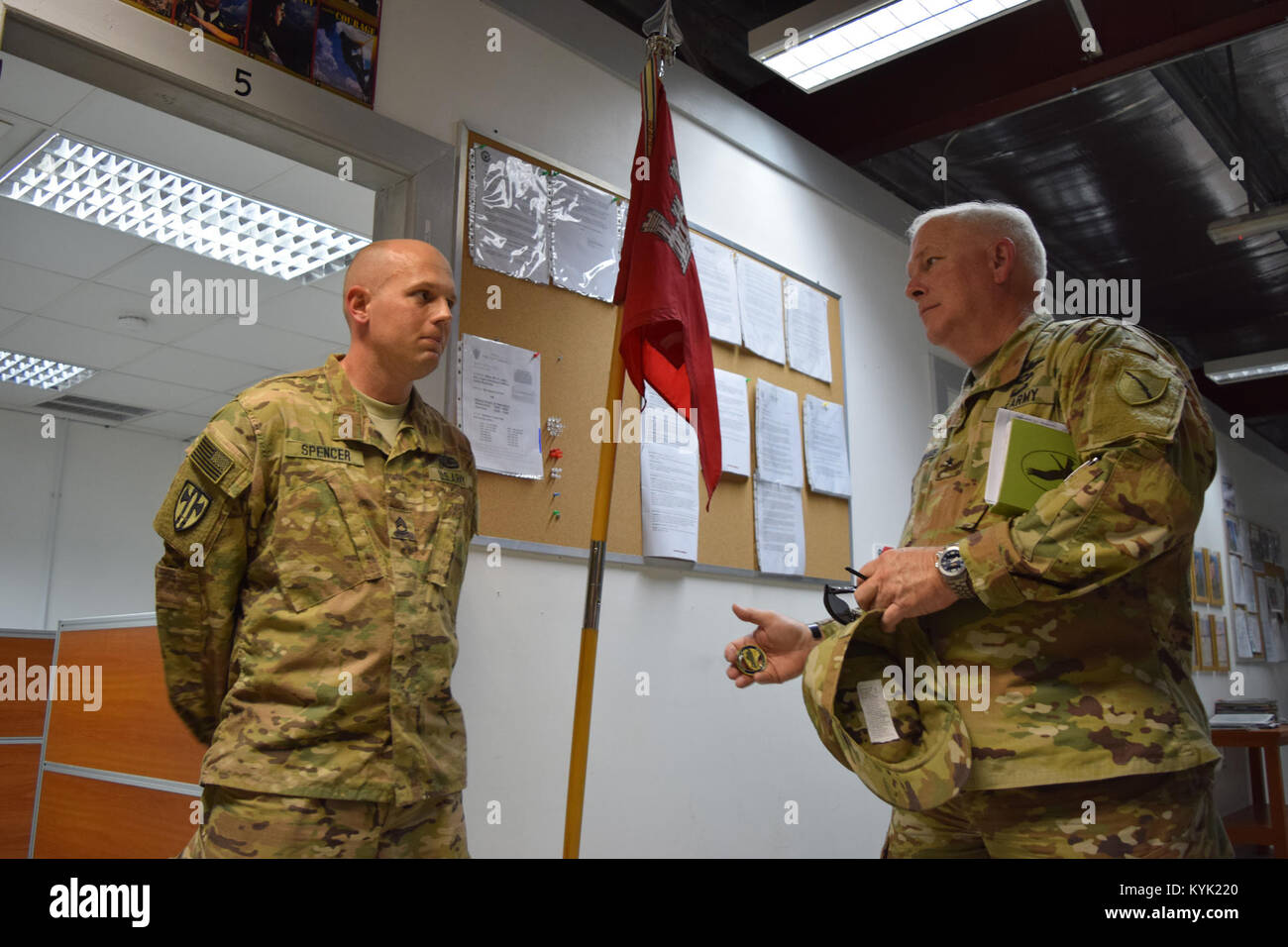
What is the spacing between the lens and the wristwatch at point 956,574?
1.29 m

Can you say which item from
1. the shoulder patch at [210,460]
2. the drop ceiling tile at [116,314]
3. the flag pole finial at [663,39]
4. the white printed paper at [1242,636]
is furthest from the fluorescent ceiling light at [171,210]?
the white printed paper at [1242,636]

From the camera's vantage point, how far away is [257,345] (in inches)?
249

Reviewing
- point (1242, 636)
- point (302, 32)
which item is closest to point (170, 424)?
point (302, 32)

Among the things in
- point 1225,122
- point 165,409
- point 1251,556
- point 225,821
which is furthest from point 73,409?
point 1251,556

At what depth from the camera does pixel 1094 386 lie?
1334mm

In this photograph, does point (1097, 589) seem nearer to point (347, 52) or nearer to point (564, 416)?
point (564, 416)

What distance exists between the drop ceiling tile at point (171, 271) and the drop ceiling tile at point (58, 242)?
0.07 m

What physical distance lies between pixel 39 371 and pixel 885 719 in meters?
7.38

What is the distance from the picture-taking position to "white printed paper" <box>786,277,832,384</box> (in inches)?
137

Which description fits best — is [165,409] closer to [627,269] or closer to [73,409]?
[73,409]

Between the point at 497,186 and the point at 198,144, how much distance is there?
202cm

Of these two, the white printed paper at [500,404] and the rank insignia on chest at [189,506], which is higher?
the white printed paper at [500,404]

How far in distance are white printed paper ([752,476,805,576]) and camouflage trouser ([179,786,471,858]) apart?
1832mm

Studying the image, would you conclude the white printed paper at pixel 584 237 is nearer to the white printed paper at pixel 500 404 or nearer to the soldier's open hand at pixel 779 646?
the white printed paper at pixel 500 404
